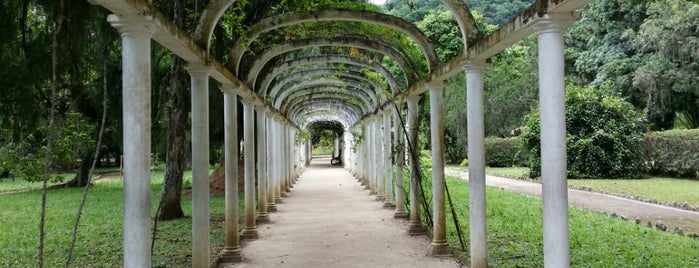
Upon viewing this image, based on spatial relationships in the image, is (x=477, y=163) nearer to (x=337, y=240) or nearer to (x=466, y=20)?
(x=466, y=20)

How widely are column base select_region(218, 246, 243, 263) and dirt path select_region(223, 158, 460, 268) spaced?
10 centimetres

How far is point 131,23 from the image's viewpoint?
357 centimetres

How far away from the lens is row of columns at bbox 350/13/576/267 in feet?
12.4

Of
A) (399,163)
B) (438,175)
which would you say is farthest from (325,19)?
(399,163)

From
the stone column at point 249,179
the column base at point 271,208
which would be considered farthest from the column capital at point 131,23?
the column base at point 271,208

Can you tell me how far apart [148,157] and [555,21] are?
2.90 meters

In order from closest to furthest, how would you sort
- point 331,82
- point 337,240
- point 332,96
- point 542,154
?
1. point 542,154
2. point 337,240
3. point 331,82
4. point 332,96

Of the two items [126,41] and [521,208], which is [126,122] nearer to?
[126,41]

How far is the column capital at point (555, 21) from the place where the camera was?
370 cm

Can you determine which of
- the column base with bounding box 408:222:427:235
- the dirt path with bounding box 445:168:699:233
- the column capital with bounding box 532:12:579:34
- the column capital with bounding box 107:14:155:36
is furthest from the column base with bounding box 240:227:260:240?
the dirt path with bounding box 445:168:699:233

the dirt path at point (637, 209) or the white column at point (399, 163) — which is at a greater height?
the white column at point (399, 163)

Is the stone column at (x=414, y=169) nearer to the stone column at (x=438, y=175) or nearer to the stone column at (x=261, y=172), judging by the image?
the stone column at (x=438, y=175)

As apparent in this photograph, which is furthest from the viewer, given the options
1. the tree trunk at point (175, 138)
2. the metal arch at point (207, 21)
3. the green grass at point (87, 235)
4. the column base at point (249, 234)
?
the tree trunk at point (175, 138)

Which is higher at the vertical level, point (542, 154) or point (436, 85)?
point (436, 85)
